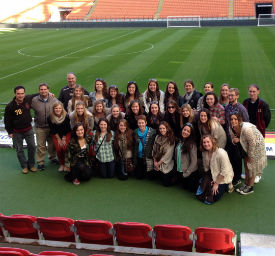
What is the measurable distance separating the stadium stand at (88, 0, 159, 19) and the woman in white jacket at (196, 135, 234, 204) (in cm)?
4163

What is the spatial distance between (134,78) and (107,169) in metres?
8.82

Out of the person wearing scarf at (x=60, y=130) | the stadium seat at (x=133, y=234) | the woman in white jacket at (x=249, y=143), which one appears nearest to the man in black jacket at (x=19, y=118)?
the person wearing scarf at (x=60, y=130)

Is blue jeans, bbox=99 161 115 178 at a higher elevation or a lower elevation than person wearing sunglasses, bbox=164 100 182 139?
lower

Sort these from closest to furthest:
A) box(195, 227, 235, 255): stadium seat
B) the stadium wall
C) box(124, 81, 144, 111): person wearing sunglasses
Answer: box(195, 227, 235, 255): stadium seat, box(124, 81, 144, 111): person wearing sunglasses, the stadium wall

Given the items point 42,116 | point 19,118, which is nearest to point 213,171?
point 42,116

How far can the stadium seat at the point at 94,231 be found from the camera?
453 cm

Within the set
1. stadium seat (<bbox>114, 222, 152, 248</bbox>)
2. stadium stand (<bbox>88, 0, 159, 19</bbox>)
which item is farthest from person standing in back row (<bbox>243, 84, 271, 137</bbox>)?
stadium stand (<bbox>88, 0, 159, 19</bbox>)

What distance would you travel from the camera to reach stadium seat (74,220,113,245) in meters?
4.53

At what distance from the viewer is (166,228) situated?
14.3ft

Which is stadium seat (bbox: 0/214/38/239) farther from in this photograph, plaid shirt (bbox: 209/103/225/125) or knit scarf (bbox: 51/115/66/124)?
plaid shirt (bbox: 209/103/225/125)

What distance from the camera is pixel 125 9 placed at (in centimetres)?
4709

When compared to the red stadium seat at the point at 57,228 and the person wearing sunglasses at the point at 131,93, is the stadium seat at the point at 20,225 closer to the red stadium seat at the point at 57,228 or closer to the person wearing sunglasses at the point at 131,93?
the red stadium seat at the point at 57,228

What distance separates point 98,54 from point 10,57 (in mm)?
5321

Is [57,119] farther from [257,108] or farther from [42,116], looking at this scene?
[257,108]
